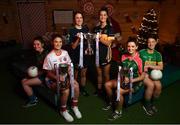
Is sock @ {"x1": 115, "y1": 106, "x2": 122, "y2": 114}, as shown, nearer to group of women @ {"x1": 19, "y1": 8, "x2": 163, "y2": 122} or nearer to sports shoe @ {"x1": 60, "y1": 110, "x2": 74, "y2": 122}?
group of women @ {"x1": 19, "y1": 8, "x2": 163, "y2": 122}

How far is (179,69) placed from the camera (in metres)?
5.84

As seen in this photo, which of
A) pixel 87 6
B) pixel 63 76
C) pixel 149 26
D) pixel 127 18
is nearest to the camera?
pixel 63 76

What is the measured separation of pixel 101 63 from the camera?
4.73m

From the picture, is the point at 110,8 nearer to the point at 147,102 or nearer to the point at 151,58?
the point at 151,58

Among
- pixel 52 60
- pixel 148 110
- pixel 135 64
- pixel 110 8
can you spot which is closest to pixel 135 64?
pixel 135 64

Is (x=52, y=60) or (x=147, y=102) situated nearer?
(x=52, y=60)

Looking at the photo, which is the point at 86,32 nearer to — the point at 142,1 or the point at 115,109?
the point at 115,109

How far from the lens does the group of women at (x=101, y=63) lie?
426 cm

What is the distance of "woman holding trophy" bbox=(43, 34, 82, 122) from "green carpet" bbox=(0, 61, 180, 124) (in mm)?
253

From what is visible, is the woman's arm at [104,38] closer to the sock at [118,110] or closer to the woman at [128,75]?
the woman at [128,75]

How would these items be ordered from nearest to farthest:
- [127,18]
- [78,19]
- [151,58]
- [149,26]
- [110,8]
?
[78,19], [151,58], [149,26], [110,8], [127,18]

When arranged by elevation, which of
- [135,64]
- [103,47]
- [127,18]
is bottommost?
[135,64]

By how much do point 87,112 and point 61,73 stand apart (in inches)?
40.0

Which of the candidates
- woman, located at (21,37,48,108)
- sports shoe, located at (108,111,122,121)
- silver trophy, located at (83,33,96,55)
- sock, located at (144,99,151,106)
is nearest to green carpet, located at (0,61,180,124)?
sports shoe, located at (108,111,122,121)
